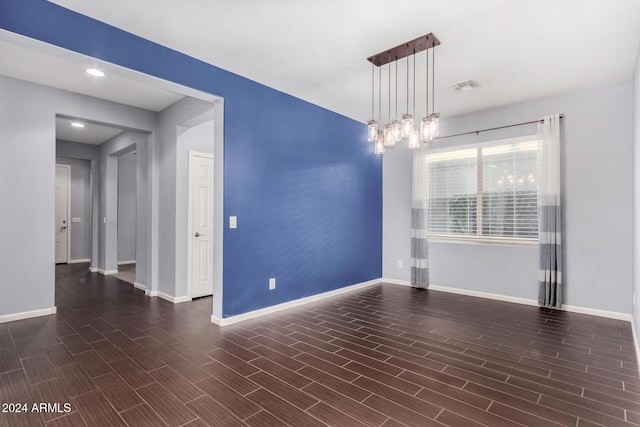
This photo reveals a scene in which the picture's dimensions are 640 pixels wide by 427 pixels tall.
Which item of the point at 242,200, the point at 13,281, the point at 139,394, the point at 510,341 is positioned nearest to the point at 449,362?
the point at 510,341

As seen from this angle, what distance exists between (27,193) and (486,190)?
5.95m

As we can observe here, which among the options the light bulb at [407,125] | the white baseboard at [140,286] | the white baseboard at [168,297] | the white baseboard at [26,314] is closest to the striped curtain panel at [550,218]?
the light bulb at [407,125]

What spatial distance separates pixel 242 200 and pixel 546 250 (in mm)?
3806

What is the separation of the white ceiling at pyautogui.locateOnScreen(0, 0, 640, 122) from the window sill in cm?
199

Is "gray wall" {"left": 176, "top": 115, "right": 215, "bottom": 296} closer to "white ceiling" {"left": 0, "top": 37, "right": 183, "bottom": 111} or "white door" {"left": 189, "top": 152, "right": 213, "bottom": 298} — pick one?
"white door" {"left": 189, "top": 152, "right": 213, "bottom": 298}

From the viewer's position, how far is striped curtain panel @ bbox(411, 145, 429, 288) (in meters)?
5.21

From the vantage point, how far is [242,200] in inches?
147

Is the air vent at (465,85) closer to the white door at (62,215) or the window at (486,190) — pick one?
the window at (486,190)

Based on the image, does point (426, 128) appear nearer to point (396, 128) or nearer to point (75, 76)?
point (396, 128)

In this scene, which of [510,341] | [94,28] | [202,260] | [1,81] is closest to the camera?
[94,28]

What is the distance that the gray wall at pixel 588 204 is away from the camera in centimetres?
375

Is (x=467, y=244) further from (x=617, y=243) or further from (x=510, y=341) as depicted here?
(x=510, y=341)

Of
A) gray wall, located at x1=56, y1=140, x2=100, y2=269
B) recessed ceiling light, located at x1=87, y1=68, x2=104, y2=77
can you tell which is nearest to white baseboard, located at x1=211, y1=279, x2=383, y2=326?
recessed ceiling light, located at x1=87, y1=68, x2=104, y2=77

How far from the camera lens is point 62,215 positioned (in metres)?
7.94
